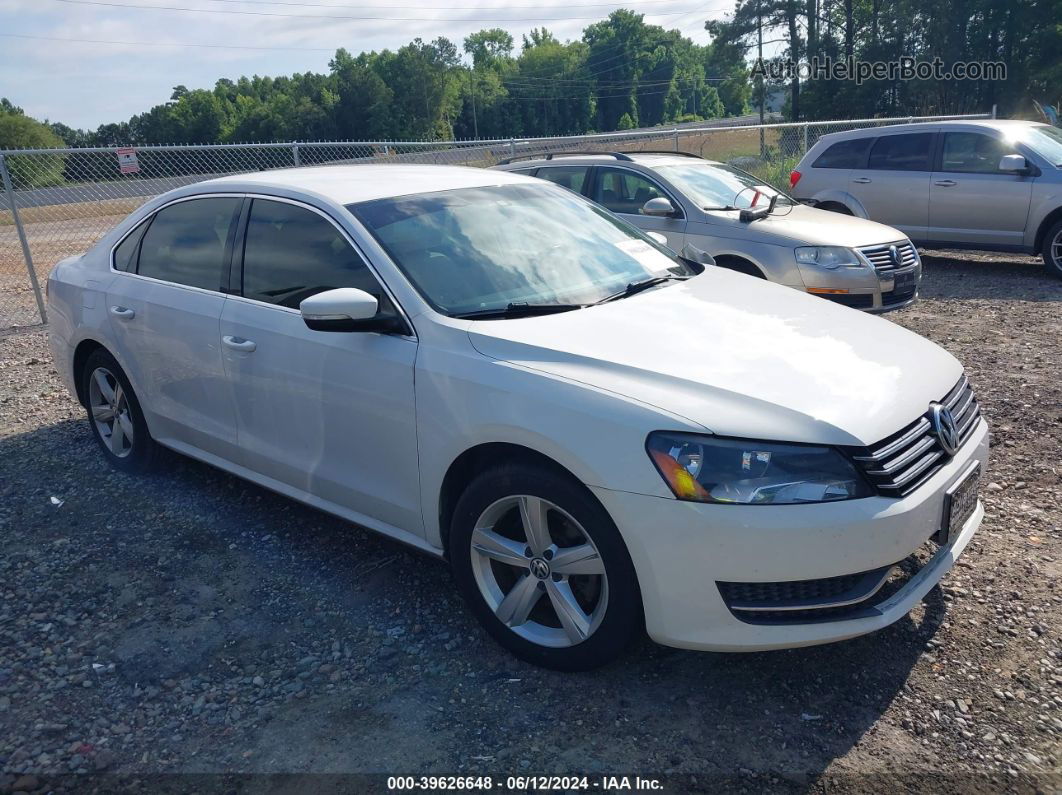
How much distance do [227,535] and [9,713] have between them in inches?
56.1

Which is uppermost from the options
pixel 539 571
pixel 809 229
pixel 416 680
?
pixel 809 229

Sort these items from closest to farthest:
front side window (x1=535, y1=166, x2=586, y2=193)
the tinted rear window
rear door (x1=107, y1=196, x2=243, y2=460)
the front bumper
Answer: the front bumper
rear door (x1=107, y1=196, x2=243, y2=460)
front side window (x1=535, y1=166, x2=586, y2=193)
the tinted rear window

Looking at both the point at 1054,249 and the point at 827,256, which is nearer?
the point at 827,256

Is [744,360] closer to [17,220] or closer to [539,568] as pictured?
[539,568]

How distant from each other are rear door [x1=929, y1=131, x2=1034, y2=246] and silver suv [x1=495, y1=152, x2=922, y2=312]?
289cm

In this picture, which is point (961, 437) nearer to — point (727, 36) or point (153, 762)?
point (153, 762)

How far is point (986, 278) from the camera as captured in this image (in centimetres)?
1005

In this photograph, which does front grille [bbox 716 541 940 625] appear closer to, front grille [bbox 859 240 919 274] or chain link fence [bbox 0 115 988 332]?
front grille [bbox 859 240 919 274]

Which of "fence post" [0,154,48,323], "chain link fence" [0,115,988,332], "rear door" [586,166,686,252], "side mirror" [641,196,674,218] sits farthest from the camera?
"chain link fence" [0,115,988,332]

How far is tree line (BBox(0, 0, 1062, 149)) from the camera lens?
35.8 m

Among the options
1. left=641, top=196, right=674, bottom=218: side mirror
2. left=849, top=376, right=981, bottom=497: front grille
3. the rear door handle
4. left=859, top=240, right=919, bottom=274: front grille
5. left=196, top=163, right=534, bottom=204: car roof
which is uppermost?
left=196, top=163, right=534, bottom=204: car roof

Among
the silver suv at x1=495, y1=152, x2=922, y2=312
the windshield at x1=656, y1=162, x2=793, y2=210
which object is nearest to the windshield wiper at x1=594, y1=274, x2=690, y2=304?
the silver suv at x1=495, y1=152, x2=922, y2=312
